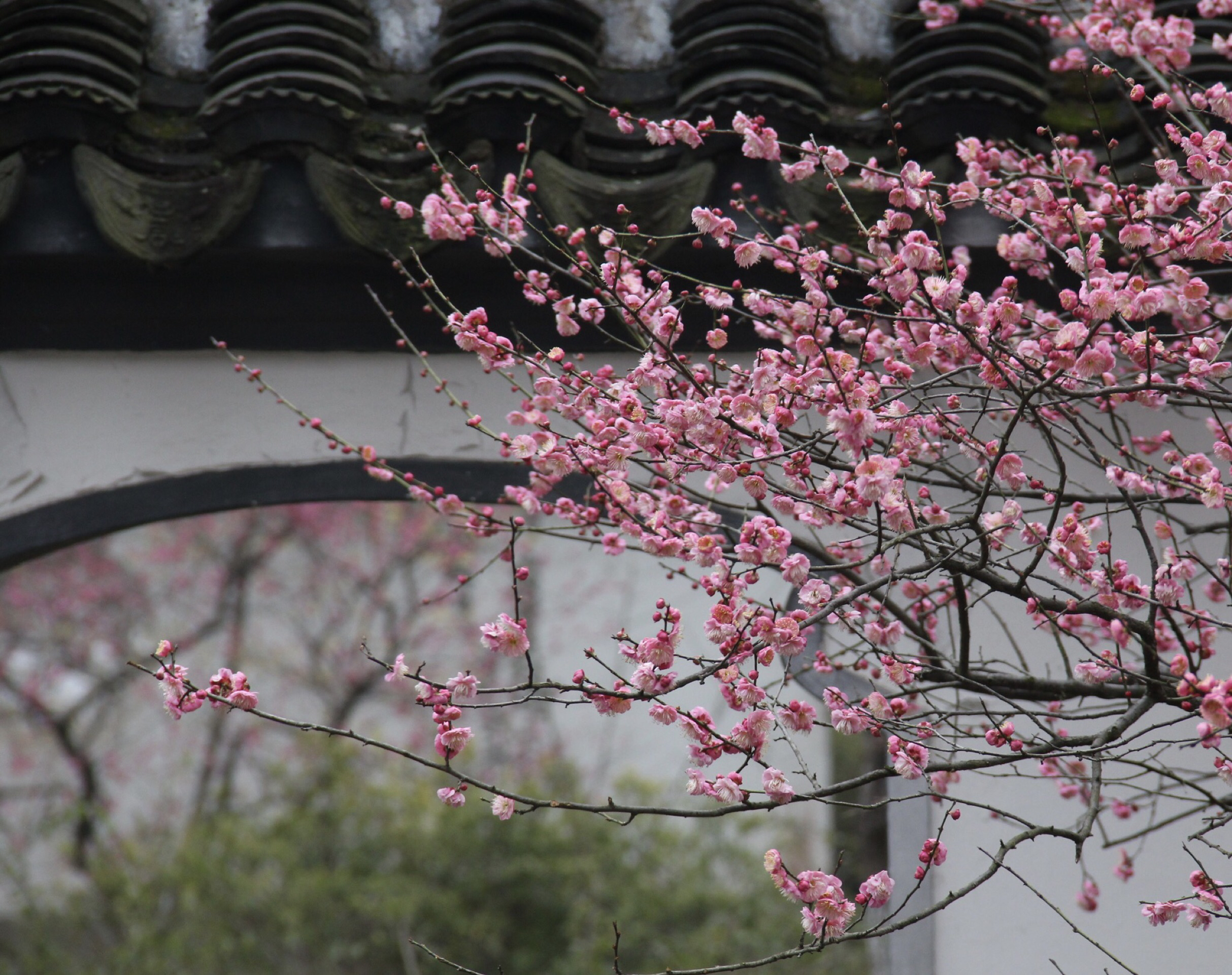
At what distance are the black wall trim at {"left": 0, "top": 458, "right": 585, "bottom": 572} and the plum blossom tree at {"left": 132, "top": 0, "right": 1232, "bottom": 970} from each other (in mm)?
86

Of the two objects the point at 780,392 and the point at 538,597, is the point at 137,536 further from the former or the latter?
the point at 780,392

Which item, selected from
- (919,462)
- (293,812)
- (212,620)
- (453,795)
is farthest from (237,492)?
(212,620)

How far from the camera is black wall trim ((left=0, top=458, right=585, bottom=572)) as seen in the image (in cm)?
323

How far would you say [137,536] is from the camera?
9883mm

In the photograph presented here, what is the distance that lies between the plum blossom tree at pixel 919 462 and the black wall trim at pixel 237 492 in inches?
3.4

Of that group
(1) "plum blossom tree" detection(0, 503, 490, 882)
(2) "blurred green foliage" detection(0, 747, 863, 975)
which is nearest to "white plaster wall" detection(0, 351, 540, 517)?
(2) "blurred green foliage" detection(0, 747, 863, 975)

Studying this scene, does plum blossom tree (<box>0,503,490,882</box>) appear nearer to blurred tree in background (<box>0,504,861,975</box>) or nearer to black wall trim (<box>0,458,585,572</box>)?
blurred tree in background (<box>0,504,861,975</box>)

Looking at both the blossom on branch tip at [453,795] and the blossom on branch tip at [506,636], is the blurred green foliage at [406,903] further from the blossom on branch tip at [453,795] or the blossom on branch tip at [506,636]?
the blossom on branch tip at [506,636]

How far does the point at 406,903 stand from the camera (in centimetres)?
607

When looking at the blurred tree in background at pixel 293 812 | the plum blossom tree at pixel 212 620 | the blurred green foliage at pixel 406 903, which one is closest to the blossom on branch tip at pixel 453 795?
the blurred tree in background at pixel 293 812

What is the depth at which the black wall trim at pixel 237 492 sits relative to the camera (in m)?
3.23

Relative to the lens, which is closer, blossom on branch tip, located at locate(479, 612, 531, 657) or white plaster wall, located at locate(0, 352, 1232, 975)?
blossom on branch tip, located at locate(479, 612, 531, 657)

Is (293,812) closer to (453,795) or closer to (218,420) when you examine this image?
(218,420)

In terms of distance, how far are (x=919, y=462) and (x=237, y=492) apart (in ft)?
5.61
